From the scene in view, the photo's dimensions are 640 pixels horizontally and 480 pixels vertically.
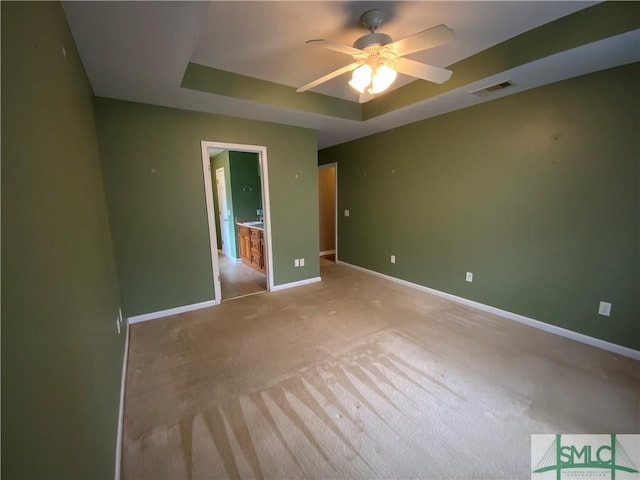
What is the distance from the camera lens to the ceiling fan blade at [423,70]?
1886mm

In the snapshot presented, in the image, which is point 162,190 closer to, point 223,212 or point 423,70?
point 423,70

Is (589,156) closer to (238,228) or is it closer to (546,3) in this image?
(546,3)

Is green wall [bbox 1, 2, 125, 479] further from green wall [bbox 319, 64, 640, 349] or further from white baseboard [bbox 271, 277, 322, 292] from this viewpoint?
green wall [bbox 319, 64, 640, 349]

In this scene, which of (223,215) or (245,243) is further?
(223,215)

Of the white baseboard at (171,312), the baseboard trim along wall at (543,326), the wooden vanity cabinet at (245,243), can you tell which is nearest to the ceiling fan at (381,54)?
the baseboard trim along wall at (543,326)

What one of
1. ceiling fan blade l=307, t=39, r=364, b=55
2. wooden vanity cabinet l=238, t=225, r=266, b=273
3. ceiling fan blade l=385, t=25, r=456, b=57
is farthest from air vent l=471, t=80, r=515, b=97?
wooden vanity cabinet l=238, t=225, r=266, b=273

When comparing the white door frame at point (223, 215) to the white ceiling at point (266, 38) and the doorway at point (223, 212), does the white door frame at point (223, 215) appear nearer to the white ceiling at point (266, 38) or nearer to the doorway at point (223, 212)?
the doorway at point (223, 212)

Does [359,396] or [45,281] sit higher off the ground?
[45,281]

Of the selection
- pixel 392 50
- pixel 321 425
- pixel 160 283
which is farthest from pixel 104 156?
pixel 321 425

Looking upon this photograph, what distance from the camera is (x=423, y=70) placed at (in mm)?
1936

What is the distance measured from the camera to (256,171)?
219 inches

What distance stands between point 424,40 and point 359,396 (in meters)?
→ 2.36

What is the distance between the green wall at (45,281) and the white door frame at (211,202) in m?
1.75

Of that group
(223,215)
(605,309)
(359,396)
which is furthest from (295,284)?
(605,309)
